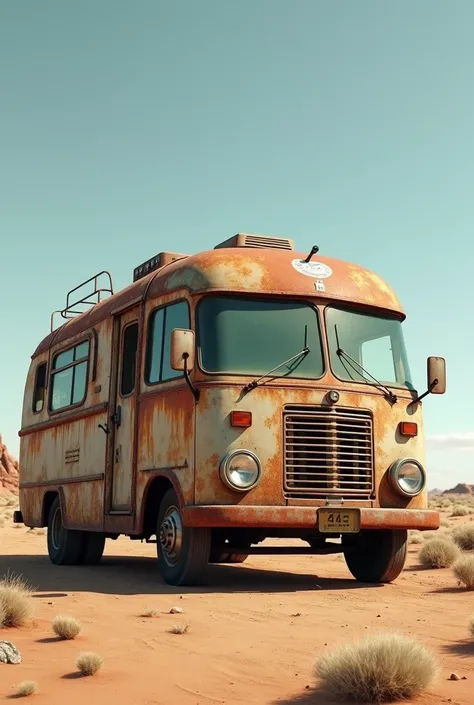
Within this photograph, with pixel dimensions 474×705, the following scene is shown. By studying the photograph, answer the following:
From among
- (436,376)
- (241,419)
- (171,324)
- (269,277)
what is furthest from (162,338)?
(436,376)

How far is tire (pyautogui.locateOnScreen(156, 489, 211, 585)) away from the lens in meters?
9.27

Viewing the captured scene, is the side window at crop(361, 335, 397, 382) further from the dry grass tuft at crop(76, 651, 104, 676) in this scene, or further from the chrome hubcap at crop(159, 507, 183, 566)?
Answer: the dry grass tuft at crop(76, 651, 104, 676)

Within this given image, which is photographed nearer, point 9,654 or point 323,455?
point 9,654

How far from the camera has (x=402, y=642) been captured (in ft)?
16.9

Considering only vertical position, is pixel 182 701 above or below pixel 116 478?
below

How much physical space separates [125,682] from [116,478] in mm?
5891

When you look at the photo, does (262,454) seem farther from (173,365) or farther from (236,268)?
(236,268)

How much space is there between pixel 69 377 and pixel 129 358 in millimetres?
2332

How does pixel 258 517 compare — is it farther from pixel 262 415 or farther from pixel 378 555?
pixel 378 555

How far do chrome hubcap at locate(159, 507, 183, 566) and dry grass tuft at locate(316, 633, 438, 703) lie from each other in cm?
449

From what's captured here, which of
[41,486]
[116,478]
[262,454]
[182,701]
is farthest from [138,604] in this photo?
[41,486]

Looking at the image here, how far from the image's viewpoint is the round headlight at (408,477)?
31.8 feet

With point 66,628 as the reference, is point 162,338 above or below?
above

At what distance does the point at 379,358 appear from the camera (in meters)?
10.2
